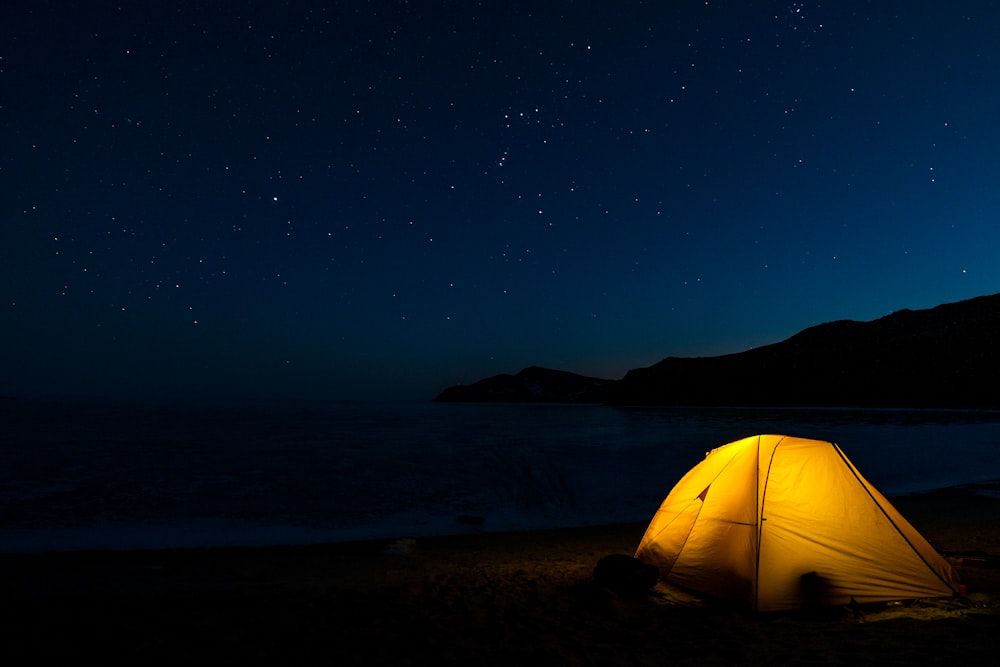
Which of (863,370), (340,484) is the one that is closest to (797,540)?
(340,484)

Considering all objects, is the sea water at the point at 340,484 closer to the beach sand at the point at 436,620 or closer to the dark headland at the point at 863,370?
the beach sand at the point at 436,620

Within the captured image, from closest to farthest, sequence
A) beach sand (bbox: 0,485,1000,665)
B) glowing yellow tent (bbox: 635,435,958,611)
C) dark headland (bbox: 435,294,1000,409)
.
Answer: beach sand (bbox: 0,485,1000,665) < glowing yellow tent (bbox: 635,435,958,611) < dark headland (bbox: 435,294,1000,409)

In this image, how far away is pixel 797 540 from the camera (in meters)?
6.60

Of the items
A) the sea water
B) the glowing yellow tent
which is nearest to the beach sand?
the glowing yellow tent

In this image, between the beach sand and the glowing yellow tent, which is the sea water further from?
the glowing yellow tent

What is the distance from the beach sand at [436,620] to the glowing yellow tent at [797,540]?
225 millimetres

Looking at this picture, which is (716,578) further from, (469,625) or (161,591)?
(161,591)

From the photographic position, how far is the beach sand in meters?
5.25

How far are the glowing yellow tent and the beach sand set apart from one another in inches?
8.9

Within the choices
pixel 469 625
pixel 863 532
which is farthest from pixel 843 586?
pixel 469 625

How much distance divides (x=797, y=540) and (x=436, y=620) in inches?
167

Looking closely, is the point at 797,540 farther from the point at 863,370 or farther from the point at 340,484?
the point at 863,370

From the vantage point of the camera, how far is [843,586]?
642 cm

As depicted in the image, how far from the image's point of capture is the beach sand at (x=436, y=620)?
5.25 metres
